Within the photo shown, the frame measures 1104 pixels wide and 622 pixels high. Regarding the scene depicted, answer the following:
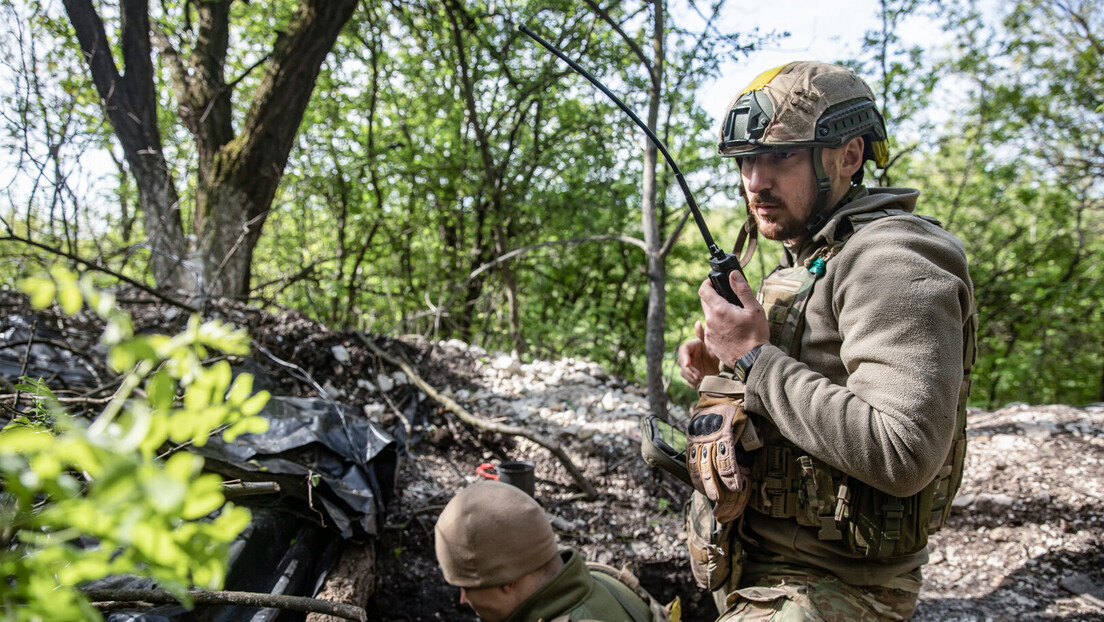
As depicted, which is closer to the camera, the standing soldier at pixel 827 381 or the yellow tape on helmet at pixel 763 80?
the standing soldier at pixel 827 381

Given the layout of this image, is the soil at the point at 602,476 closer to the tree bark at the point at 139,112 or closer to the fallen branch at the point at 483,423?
the fallen branch at the point at 483,423

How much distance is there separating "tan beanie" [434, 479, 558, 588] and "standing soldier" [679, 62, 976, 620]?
544mm

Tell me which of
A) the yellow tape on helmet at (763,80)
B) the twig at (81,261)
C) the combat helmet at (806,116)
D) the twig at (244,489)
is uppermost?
the yellow tape on helmet at (763,80)

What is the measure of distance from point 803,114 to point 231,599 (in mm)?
2013

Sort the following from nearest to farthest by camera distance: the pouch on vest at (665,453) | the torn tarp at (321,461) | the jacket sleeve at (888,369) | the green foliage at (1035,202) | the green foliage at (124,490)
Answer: the green foliage at (124,490)
the jacket sleeve at (888,369)
the pouch on vest at (665,453)
the torn tarp at (321,461)
the green foliage at (1035,202)

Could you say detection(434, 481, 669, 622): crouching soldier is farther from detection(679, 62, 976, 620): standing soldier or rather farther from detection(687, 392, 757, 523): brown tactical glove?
detection(687, 392, 757, 523): brown tactical glove

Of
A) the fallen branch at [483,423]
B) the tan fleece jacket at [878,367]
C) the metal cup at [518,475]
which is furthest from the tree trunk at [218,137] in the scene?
the tan fleece jacket at [878,367]

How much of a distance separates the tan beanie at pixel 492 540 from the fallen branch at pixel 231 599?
47cm

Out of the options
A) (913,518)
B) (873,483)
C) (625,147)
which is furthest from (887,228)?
(625,147)

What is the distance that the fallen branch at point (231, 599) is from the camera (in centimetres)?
148

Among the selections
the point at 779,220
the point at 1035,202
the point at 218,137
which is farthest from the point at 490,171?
the point at 1035,202

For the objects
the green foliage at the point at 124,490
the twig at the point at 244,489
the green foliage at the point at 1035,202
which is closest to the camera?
the green foliage at the point at 124,490

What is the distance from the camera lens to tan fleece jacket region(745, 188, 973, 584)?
1.45 metres

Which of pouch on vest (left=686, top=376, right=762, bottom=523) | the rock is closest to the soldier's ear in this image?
pouch on vest (left=686, top=376, right=762, bottom=523)
